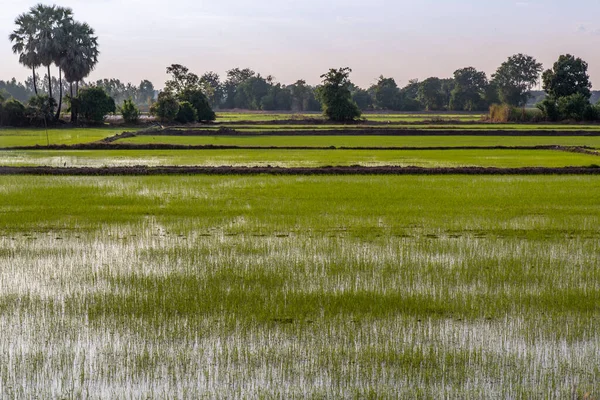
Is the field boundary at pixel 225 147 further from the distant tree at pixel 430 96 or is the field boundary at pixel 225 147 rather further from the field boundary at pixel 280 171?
the distant tree at pixel 430 96

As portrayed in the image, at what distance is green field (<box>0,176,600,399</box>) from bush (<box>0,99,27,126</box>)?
41174 mm

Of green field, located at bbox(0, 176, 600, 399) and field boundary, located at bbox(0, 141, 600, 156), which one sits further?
field boundary, located at bbox(0, 141, 600, 156)

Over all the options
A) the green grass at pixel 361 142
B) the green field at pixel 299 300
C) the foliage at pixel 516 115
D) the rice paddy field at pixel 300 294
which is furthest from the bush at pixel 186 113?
the green field at pixel 299 300

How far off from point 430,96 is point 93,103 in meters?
62.0

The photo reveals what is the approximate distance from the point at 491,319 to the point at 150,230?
281 inches

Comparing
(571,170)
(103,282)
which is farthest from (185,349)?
(571,170)

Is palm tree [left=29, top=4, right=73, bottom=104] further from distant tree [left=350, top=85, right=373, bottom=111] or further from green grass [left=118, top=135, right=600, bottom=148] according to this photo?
distant tree [left=350, top=85, right=373, bottom=111]

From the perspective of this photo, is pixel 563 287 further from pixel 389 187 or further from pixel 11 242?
pixel 389 187

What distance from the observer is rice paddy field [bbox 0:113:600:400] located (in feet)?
19.7

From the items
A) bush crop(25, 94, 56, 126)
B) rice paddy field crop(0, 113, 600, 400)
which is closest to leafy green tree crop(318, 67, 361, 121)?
bush crop(25, 94, 56, 126)

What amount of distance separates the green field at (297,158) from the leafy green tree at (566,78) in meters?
45.5

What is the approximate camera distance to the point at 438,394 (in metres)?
5.67

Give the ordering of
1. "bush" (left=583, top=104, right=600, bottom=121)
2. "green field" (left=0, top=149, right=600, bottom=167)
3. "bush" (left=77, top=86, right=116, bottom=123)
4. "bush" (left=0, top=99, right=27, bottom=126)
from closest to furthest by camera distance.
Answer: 1. "green field" (left=0, top=149, right=600, bottom=167)
2. "bush" (left=0, top=99, right=27, bottom=126)
3. "bush" (left=77, top=86, right=116, bottom=123)
4. "bush" (left=583, top=104, right=600, bottom=121)

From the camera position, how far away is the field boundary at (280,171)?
74.2ft
